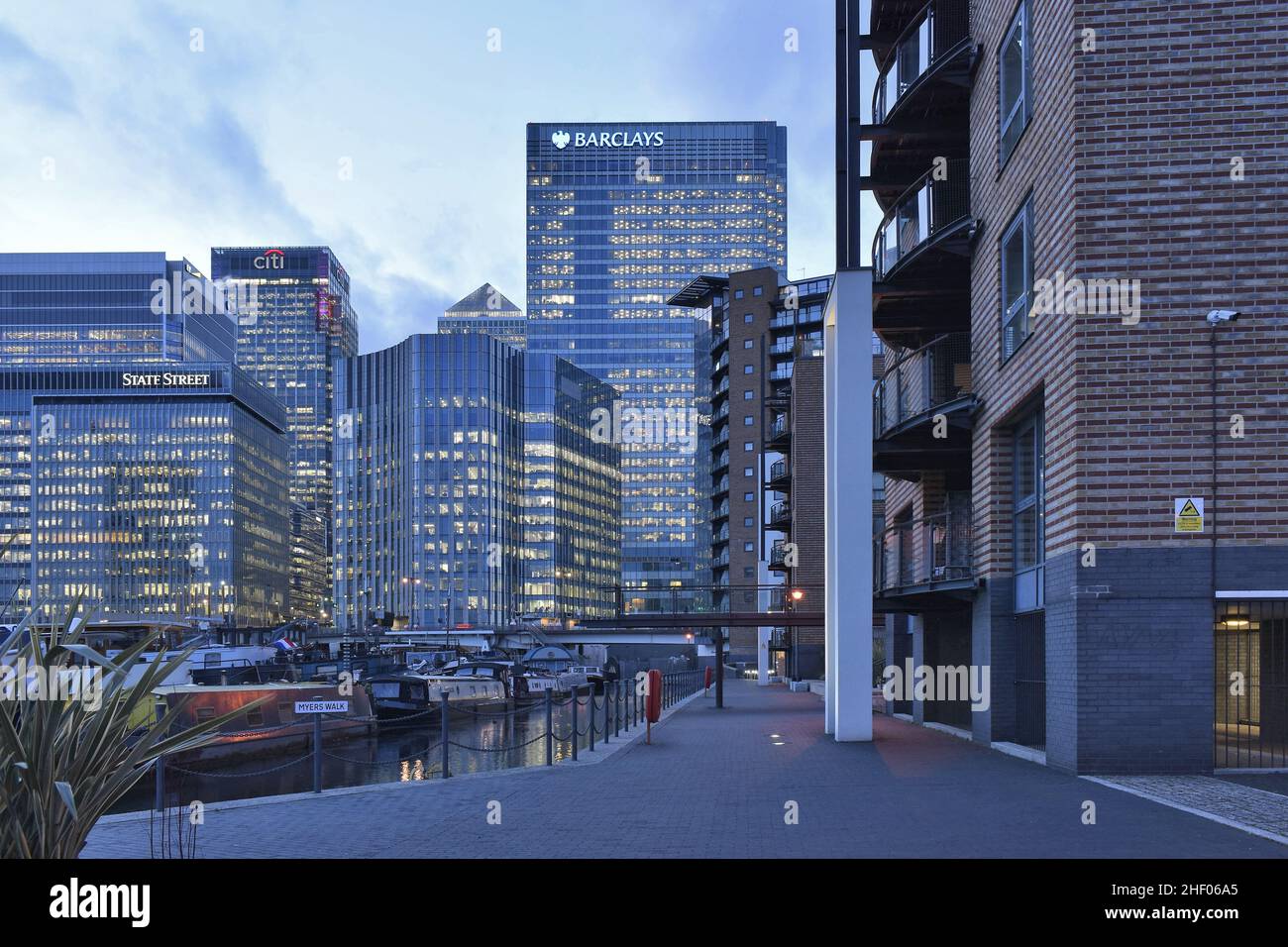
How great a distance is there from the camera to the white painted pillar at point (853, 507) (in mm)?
19969

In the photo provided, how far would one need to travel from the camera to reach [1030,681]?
1727 centimetres

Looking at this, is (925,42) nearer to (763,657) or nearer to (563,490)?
(763,657)

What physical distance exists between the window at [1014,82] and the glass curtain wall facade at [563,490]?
463ft

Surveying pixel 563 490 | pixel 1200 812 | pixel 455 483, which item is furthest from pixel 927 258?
pixel 563 490

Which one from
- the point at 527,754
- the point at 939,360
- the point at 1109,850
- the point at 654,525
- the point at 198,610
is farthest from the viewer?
the point at 654,525

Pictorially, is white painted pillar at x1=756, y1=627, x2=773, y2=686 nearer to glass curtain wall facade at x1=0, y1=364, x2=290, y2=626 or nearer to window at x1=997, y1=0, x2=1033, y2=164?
window at x1=997, y1=0, x2=1033, y2=164

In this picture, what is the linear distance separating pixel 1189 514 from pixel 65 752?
12154 mm

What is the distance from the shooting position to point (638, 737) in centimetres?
2116

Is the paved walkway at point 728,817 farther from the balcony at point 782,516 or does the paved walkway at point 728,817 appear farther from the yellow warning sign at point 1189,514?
the balcony at point 782,516

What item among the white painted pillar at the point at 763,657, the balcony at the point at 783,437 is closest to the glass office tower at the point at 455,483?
the white painted pillar at the point at 763,657

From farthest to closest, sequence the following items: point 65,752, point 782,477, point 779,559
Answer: point 779,559 < point 782,477 < point 65,752

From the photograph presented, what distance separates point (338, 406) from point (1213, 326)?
505ft

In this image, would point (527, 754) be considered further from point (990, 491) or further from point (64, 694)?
point (64, 694)
